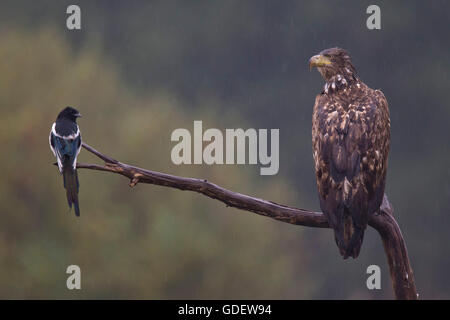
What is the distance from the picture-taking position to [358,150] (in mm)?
5367

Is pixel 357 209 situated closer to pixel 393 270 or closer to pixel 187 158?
pixel 393 270

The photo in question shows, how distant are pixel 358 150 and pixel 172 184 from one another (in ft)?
4.65

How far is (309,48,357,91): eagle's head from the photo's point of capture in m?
5.95

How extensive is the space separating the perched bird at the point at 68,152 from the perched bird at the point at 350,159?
6.03 ft

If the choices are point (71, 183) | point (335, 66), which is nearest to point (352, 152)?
point (335, 66)

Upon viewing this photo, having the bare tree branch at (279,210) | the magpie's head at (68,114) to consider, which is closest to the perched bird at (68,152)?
the magpie's head at (68,114)

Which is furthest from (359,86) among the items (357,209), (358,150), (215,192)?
(215,192)

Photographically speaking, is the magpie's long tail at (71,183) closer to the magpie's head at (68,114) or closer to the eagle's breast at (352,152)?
the magpie's head at (68,114)

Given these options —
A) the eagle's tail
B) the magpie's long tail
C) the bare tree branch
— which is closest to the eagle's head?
the bare tree branch

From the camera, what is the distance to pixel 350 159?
17.5 ft

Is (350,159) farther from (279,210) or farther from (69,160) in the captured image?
(69,160)

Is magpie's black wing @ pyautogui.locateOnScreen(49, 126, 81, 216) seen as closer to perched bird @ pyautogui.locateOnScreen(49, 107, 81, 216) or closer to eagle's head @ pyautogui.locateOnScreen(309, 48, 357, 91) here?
perched bird @ pyautogui.locateOnScreen(49, 107, 81, 216)

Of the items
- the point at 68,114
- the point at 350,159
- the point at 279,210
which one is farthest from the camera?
the point at 68,114

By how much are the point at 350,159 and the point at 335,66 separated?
3.38 ft
